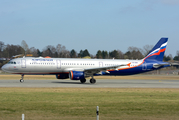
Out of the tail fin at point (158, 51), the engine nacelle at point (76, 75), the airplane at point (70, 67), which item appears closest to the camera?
the engine nacelle at point (76, 75)

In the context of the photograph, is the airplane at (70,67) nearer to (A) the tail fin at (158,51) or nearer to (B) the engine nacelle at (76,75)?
(B) the engine nacelle at (76,75)

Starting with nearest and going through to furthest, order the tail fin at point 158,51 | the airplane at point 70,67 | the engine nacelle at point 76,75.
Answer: the engine nacelle at point 76,75 < the airplane at point 70,67 < the tail fin at point 158,51

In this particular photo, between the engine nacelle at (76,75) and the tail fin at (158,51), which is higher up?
the tail fin at (158,51)

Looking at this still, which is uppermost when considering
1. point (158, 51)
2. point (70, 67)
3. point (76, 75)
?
point (158, 51)

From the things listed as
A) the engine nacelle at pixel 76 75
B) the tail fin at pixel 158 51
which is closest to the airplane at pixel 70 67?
the engine nacelle at pixel 76 75

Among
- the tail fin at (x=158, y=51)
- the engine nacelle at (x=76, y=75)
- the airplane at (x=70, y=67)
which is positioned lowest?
the engine nacelle at (x=76, y=75)

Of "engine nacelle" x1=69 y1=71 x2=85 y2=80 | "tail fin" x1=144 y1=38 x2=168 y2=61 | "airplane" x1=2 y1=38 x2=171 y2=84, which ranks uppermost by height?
"tail fin" x1=144 y1=38 x2=168 y2=61

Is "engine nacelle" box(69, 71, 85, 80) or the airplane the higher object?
the airplane

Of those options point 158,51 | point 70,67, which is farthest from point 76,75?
point 158,51

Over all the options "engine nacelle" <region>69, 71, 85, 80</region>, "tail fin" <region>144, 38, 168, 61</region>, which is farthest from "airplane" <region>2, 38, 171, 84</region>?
"tail fin" <region>144, 38, 168, 61</region>

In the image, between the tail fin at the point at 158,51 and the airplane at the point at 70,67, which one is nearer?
the airplane at the point at 70,67

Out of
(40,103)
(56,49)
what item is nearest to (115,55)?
(56,49)

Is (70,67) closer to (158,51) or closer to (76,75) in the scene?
(76,75)

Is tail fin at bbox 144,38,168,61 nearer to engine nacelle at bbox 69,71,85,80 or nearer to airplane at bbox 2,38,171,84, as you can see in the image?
airplane at bbox 2,38,171,84
